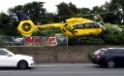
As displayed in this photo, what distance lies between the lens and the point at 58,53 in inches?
1310

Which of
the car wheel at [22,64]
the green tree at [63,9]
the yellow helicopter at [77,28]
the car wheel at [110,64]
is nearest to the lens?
the car wheel at [22,64]

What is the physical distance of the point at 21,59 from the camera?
25.6 m

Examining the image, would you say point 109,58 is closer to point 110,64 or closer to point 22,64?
point 110,64

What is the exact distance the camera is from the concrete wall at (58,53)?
32.9 m

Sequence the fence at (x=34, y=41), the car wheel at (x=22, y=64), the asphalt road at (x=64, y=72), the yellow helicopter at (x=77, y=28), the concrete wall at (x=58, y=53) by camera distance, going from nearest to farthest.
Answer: the asphalt road at (x=64, y=72) → the car wheel at (x=22, y=64) → the concrete wall at (x=58, y=53) → the fence at (x=34, y=41) → the yellow helicopter at (x=77, y=28)

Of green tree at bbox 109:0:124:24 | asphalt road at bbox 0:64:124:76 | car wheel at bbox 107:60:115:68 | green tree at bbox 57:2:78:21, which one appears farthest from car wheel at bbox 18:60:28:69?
green tree at bbox 57:2:78:21

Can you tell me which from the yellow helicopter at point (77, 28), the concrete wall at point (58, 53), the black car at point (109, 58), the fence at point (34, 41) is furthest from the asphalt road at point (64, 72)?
the yellow helicopter at point (77, 28)

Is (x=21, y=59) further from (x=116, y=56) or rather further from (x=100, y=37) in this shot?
(x=100, y=37)

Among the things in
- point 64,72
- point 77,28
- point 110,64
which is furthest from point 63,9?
point 64,72

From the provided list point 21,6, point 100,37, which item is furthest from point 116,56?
point 21,6

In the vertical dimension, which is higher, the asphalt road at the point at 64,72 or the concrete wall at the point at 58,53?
the concrete wall at the point at 58,53

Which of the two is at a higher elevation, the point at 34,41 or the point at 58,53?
the point at 34,41

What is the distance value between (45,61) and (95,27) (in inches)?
333

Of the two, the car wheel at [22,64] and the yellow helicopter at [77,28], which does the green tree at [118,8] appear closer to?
the yellow helicopter at [77,28]
